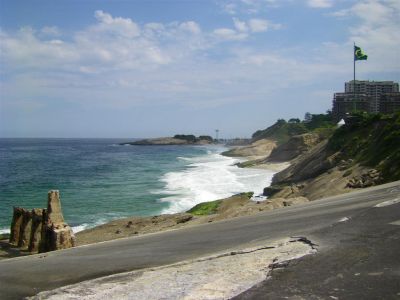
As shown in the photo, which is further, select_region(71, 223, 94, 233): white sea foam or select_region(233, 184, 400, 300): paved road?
select_region(71, 223, 94, 233): white sea foam

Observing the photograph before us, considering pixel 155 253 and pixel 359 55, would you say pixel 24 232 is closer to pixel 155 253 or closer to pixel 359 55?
pixel 155 253

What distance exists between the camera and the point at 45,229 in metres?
18.6

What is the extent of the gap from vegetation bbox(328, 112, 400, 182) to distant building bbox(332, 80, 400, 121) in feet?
133

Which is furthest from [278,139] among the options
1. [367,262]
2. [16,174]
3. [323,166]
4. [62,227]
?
[367,262]

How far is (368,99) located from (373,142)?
80.0m

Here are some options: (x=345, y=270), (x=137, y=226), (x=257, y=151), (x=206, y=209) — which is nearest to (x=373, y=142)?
(x=206, y=209)

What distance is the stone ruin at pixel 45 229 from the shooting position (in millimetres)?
17328

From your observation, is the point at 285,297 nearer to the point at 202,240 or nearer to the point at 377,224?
the point at 377,224

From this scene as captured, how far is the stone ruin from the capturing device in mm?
17328

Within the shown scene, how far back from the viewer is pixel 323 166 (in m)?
39.1

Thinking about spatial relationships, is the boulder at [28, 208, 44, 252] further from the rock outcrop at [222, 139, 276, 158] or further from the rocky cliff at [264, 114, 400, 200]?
the rock outcrop at [222, 139, 276, 158]

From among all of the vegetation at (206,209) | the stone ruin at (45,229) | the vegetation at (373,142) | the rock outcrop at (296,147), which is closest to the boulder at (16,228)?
the stone ruin at (45,229)

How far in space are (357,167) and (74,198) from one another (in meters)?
25.3

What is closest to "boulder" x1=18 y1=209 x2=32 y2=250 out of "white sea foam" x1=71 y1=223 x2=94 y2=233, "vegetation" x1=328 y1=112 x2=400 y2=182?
"white sea foam" x1=71 y1=223 x2=94 y2=233
